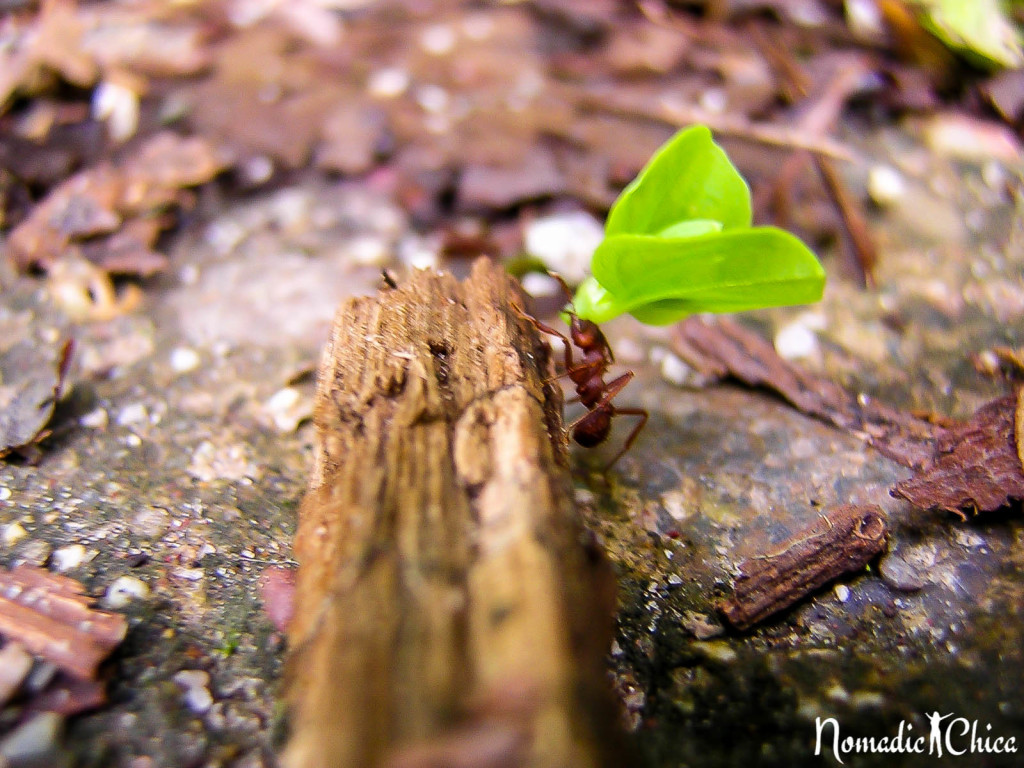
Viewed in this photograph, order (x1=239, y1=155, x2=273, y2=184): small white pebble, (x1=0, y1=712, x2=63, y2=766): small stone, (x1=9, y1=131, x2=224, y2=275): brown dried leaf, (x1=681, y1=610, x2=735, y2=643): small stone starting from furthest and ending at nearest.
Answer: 1. (x1=239, y1=155, x2=273, y2=184): small white pebble
2. (x1=9, y1=131, x2=224, y2=275): brown dried leaf
3. (x1=681, y1=610, x2=735, y2=643): small stone
4. (x1=0, y1=712, x2=63, y2=766): small stone

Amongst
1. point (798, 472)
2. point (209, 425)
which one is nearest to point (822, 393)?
point (798, 472)

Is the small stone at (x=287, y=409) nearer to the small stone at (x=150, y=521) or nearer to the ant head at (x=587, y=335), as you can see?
the small stone at (x=150, y=521)

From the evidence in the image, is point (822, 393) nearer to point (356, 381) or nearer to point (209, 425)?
point (356, 381)

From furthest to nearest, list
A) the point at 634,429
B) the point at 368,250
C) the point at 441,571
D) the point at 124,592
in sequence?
the point at 368,250 < the point at 634,429 < the point at 124,592 < the point at 441,571

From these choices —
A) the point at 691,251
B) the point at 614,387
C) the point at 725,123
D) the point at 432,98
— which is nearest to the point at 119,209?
the point at 432,98

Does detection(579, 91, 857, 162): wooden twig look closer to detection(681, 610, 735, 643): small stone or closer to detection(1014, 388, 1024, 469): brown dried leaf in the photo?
detection(1014, 388, 1024, 469): brown dried leaf

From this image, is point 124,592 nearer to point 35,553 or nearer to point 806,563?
point 35,553

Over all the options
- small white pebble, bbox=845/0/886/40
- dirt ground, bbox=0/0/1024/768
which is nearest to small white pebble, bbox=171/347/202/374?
dirt ground, bbox=0/0/1024/768
